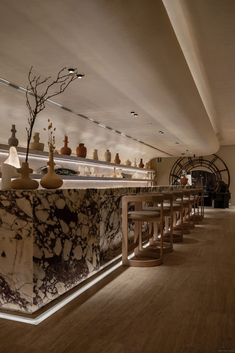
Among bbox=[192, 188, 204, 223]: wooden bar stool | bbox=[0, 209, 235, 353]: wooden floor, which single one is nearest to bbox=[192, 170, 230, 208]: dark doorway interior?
bbox=[192, 188, 204, 223]: wooden bar stool

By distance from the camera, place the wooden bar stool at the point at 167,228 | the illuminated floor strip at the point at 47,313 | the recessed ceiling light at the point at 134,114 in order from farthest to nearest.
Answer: the recessed ceiling light at the point at 134,114 → the wooden bar stool at the point at 167,228 → the illuminated floor strip at the point at 47,313

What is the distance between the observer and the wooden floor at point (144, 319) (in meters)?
2.08

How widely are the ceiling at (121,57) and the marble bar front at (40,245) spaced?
144 cm

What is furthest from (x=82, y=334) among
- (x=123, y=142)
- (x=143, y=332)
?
(x=123, y=142)

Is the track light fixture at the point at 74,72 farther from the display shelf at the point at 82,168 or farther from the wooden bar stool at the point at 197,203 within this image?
the wooden bar stool at the point at 197,203

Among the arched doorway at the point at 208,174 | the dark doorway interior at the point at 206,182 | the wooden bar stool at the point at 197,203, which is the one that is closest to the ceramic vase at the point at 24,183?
the wooden bar stool at the point at 197,203

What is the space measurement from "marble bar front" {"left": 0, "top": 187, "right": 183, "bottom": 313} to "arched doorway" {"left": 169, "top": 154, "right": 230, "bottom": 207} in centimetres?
1252

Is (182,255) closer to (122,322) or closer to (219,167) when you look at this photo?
(122,322)

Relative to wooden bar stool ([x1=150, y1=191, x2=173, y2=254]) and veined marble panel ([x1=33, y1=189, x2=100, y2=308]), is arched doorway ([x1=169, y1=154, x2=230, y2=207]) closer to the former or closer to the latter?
wooden bar stool ([x1=150, y1=191, x2=173, y2=254])

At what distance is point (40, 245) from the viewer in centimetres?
261

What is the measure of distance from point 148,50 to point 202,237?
4.13 m

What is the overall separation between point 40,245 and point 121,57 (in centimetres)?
213

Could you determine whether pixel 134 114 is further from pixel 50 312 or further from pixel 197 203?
pixel 197 203

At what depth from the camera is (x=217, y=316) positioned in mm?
2523
